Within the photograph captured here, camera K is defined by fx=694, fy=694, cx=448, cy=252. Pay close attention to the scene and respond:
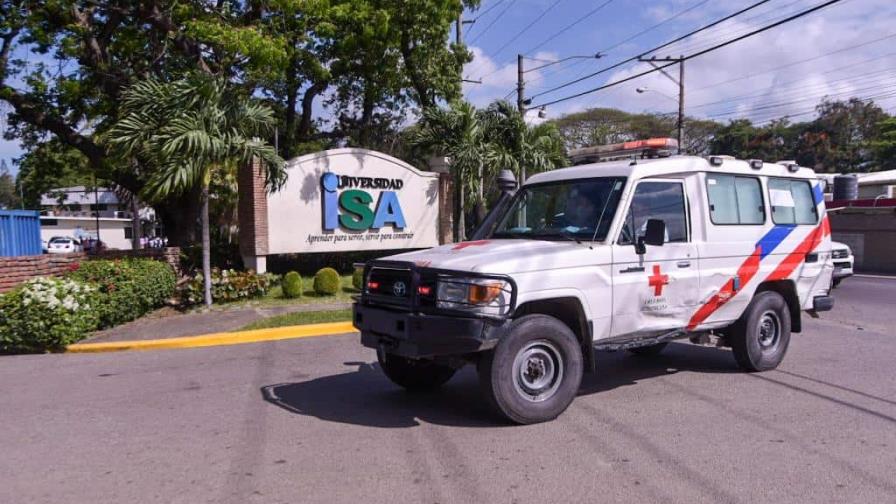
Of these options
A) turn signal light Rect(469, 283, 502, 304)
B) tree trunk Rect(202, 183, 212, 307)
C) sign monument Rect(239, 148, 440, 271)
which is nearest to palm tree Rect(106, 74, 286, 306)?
tree trunk Rect(202, 183, 212, 307)

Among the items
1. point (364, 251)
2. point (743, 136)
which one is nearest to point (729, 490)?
point (364, 251)

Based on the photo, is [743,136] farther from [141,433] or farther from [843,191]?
[141,433]

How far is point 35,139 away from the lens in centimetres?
1978

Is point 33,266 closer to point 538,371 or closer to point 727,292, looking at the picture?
point 538,371

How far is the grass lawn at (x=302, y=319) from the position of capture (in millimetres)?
10859

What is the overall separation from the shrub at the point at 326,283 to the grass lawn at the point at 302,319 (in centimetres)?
204

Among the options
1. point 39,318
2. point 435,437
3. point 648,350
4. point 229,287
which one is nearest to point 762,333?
point 648,350

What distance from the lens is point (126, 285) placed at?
36.9 ft

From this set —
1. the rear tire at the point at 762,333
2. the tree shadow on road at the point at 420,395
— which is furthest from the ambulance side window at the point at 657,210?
the tree shadow on road at the point at 420,395

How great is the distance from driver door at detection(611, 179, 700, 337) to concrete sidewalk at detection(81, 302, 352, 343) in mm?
6695

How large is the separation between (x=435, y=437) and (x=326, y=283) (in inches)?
357

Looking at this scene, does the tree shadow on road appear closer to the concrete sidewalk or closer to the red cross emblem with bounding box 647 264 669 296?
the red cross emblem with bounding box 647 264 669 296

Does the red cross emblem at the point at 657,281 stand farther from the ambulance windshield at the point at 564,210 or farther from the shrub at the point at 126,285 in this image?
the shrub at the point at 126,285

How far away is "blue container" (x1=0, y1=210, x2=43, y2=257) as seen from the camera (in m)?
14.0
